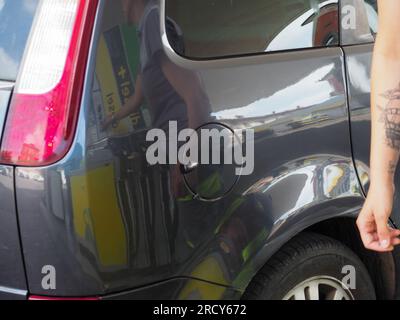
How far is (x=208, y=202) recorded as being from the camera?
90.7 inches

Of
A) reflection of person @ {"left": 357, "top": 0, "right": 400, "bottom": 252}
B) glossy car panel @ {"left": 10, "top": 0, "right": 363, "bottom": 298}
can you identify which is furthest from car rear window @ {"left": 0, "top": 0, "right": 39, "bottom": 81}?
reflection of person @ {"left": 357, "top": 0, "right": 400, "bottom": 252}

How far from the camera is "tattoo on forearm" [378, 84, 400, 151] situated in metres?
1.92

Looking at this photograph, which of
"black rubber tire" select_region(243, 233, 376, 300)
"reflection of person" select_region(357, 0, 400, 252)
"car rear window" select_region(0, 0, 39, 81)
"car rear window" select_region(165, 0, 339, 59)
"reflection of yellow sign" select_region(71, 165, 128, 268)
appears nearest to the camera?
"reflection of person" select_region(357, 0, 400, 252)

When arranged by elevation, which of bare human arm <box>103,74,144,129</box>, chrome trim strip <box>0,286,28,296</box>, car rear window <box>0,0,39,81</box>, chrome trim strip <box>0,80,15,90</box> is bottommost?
chrome trim strip <box>0,286,28,296</box>

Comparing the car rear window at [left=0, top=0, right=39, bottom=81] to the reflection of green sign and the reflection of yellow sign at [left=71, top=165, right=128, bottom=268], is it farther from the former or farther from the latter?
the reflection of yellow sign at [left=71, top=165, right=128, bottom=268]

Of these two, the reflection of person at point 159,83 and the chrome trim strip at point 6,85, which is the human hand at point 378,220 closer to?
the reflection of person at point 159,83

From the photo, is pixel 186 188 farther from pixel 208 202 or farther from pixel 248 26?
pixel 248 26

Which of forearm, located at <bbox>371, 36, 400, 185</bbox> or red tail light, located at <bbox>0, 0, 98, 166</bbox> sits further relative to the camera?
red tail light, located at <bbox>0, 0, 98, 166</bbox>

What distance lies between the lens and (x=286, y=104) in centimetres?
246

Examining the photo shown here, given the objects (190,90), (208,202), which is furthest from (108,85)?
(208,202)

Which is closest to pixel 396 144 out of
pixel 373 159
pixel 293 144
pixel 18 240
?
pixel 373 159

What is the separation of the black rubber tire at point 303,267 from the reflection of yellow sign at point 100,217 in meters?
0.57

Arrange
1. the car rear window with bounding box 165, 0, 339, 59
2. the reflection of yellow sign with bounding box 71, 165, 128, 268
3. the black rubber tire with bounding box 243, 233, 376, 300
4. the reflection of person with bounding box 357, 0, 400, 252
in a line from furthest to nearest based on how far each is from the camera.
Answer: the black rubber tire with bounding box 243, 233, 376, 300, the car rear window with bounding box 165, 0, 339, 59, the reflection of yellow sign with bounding box 71, 165, 128, 268, the reflection of person with bounding box 357, 0, 400, 252
